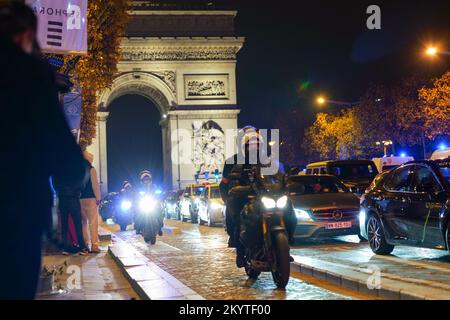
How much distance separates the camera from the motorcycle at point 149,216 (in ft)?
45.6

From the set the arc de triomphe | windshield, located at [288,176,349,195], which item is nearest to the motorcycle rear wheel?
windshield, located at [288,176,349,195]

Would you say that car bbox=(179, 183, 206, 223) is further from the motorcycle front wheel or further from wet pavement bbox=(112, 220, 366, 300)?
the motorcycle front wheel

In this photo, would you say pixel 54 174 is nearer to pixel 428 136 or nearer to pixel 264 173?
pixel 264 173

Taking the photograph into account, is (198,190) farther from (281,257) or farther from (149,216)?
(281,257)

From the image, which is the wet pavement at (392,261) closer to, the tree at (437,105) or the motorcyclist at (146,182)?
the motorcyclist at (146,182)

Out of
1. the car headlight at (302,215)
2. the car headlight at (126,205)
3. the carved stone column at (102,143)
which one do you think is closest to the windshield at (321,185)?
the car headlight at (302,215)

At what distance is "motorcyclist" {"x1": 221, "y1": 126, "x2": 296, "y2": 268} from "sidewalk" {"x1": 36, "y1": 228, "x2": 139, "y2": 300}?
1272mm

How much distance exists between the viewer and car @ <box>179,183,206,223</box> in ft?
78.8

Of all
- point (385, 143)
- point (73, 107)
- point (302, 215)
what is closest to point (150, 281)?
point (302, 215)

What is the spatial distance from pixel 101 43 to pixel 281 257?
41.2 ft

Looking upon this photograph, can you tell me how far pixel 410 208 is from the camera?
9406mm

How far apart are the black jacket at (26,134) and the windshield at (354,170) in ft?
53.8

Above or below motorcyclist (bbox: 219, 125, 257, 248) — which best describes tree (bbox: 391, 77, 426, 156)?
above

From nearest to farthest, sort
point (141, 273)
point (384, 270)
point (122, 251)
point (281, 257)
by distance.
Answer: point (281, 257) → point (141, 273) → point (384, 270) → point (122, 251)
